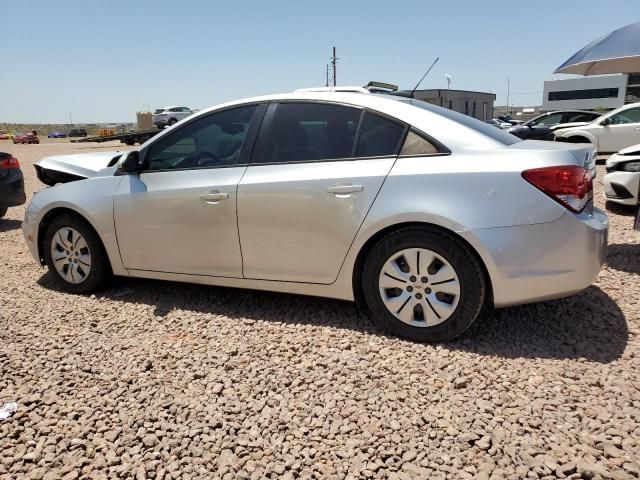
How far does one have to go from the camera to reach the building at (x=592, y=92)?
7675cm

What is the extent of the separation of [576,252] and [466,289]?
66 centimetres

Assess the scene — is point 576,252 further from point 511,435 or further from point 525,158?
point 511,435

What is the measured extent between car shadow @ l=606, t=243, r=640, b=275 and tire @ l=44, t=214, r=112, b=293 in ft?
14.8

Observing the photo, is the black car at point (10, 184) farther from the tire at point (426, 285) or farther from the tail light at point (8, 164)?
the tire at point (426, 285)

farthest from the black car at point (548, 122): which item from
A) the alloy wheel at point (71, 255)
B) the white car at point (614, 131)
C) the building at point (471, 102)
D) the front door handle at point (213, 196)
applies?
the building at point (471, 102)

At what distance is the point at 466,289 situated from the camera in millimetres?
3105

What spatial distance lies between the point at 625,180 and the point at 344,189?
3.37 m

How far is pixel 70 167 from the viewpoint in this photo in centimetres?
487

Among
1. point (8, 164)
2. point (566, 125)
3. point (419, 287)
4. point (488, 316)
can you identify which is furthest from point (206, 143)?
point (566, 125)

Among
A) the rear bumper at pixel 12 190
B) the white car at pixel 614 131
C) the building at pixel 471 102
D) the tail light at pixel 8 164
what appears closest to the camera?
the rear bumper at pixel 12 190

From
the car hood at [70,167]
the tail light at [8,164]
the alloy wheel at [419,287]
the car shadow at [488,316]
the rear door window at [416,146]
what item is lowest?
the car shadow at [488,316]

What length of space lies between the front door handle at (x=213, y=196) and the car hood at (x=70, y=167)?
4.51 feet

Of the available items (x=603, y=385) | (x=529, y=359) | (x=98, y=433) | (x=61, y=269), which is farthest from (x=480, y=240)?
(x=61, y=269)

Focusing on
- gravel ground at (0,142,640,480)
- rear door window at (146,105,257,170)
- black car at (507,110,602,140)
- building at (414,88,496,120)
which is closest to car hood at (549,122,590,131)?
black car at (507,110,602,140)
